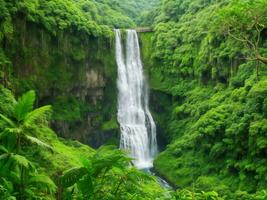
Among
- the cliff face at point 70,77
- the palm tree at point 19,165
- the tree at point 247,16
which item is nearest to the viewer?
the palm tree at point 19,165

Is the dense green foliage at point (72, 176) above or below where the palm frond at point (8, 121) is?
below

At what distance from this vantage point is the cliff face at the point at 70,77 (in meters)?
26.4

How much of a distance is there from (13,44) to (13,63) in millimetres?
1145

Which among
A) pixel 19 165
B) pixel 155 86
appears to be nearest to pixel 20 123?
pixel 19 165

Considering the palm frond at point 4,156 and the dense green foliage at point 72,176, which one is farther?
the palm frond at point 4,156

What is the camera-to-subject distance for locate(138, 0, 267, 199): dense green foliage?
21.8 metres

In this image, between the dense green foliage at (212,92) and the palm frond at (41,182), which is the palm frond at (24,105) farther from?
the dense green foliage at (212,92)

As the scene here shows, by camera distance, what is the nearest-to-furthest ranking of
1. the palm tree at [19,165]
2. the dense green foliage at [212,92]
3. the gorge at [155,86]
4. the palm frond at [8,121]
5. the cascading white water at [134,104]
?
1. the palm tree at [19,165]
2. the palm frond at [8,121]
3. the dense green foliage at [212,92]
4. the gorge at [155,86]
5. the cascading white water at [134,104]

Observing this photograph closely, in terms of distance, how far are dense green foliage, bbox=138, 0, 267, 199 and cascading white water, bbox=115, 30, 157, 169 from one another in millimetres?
1026

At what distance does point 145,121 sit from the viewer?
32312 mm

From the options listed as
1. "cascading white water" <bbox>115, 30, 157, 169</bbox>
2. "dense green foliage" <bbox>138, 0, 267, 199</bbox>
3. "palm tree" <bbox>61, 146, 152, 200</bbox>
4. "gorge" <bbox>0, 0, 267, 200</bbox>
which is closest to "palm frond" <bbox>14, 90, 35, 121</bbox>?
"palm tree" <bbox>61, 146, 152, 200</bbox>

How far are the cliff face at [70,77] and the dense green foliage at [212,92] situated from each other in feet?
14.2

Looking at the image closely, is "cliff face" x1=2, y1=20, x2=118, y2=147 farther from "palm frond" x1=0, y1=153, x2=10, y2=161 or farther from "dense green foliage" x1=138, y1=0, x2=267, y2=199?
"palm frond" x1=0, y1=153, x2=10, y2=161

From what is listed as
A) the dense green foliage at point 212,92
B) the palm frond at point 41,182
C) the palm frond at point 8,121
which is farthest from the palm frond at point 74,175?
the dense green foliage at point 212,92
